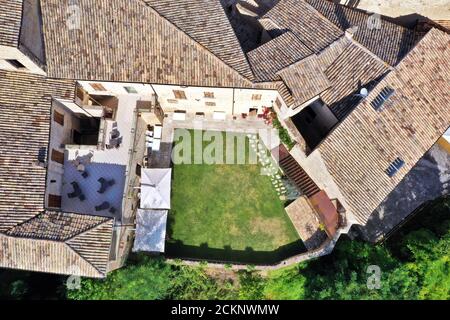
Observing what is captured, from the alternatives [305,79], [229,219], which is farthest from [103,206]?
[305,79]

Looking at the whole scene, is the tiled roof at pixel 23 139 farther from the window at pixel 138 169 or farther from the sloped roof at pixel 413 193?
the sloped roof at pixel 413 193

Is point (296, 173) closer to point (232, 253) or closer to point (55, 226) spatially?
point (232, 253)

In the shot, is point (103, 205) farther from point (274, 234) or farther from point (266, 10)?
point (266, 10)

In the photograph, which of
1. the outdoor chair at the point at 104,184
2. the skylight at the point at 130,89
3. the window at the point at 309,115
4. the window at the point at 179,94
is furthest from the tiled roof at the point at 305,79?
the outdoor chair at the point at 104,184


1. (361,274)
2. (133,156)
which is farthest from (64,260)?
(361,274)

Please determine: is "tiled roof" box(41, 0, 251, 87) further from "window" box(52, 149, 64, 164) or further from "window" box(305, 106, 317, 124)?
"window" box(305, 106, 317, 124)

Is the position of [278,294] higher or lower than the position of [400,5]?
lower
